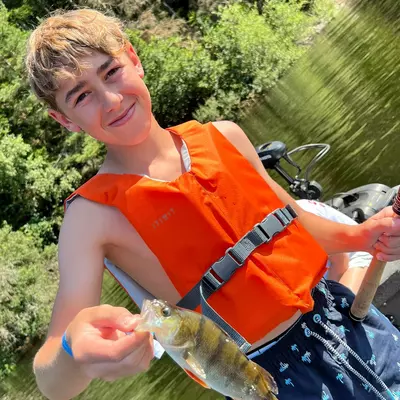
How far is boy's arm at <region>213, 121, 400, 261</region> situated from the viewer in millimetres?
2402

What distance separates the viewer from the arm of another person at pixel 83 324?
65.2 inches

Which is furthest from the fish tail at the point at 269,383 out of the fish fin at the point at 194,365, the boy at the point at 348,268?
the boy at the point at 348,268

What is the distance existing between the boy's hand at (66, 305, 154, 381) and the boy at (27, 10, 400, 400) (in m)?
0.37

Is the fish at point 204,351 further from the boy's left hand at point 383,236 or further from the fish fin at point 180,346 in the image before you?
the boy's left hand at point 383,236

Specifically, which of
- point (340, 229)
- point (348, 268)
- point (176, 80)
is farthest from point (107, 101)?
point (176, 80)

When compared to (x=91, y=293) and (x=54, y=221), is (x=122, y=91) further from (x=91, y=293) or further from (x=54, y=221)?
(x=54, y=221)

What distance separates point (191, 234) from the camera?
2344 millimetres

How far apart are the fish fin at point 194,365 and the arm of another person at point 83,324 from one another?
0.55 ft

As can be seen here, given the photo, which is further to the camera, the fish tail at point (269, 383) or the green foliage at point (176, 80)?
the green foliage at point (176, 80)

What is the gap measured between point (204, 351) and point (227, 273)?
0.46 metres

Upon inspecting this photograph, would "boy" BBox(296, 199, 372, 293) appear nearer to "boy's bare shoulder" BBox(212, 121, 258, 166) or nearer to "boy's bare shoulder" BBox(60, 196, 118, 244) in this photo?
"boy's bare shoulder" BBox(212, 121, 258, 166)

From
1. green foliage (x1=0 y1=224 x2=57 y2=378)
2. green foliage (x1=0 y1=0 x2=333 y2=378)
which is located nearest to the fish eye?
green foliage (x1=0 y1=224 x2=57 y2=378)

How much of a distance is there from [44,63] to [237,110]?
54.1ft

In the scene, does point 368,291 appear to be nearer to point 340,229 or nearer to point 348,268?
point 340,229
